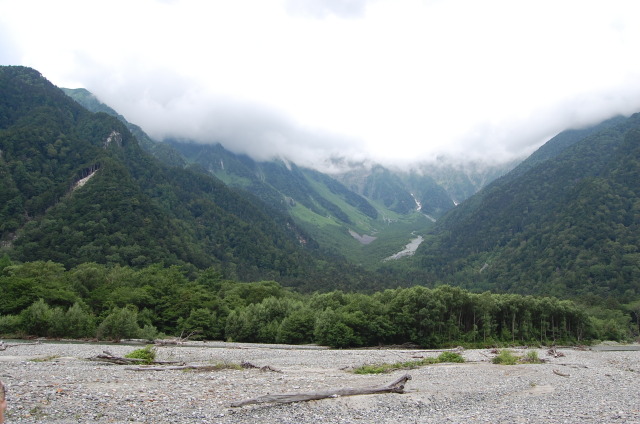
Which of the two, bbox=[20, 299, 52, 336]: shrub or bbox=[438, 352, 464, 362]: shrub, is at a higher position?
bbox=[20, 299, 52, 336]: shrub

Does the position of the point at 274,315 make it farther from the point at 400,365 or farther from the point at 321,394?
the point at 321,394

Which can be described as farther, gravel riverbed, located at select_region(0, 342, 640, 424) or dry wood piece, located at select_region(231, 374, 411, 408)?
dry wood piece, located at select_region(231, 374, 411, 408)

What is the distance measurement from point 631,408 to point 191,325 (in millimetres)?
77873

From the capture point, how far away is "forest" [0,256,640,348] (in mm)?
71938

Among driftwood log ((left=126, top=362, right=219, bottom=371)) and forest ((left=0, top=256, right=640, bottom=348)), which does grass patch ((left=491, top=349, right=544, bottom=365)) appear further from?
driftwood log ((left=126, top=362, right=219, bottom=371))

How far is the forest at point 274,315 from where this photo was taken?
7194cm

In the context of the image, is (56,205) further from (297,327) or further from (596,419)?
(596,419)

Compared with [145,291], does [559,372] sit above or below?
below

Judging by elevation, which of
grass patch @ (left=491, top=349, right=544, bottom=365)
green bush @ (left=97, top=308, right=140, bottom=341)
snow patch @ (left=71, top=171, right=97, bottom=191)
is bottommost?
grass patch @ (left=491, top=349, right=544, bottom=365)

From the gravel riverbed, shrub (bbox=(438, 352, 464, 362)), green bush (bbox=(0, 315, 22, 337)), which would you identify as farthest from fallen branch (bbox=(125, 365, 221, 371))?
green bush (bbox=(0, 315, 22, 337))

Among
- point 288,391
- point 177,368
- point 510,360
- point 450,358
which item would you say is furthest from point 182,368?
point 510,360

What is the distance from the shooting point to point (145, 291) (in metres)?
94.8

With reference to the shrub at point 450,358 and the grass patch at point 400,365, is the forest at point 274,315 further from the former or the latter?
the grass patch at point 400,365

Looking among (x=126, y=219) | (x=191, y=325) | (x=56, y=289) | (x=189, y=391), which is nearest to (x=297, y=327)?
(x=191, y=325)
